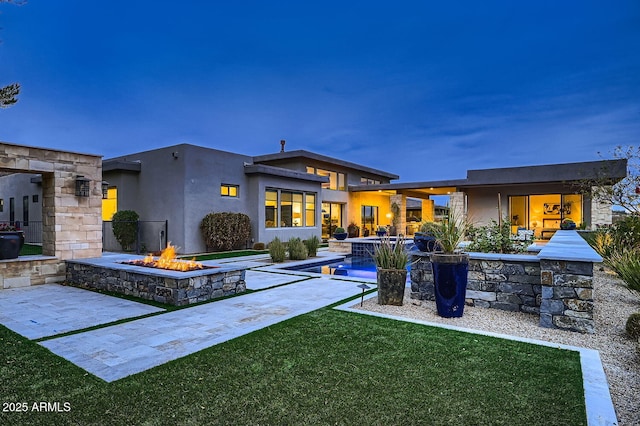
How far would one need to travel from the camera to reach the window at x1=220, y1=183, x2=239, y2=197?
48.1 ft

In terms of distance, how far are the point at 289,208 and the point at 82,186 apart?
393 inches

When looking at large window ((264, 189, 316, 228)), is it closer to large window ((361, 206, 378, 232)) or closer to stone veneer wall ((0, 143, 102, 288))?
large window ((361, 206, 378, 232))

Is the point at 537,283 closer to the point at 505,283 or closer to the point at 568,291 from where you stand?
the point at 505,283

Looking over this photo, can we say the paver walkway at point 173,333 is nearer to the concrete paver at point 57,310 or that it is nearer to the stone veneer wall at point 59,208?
the concrete paver at point 57,310

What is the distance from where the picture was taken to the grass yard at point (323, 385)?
2.37 m

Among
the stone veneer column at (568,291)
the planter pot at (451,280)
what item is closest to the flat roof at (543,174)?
the stone veneer column at (568,291)

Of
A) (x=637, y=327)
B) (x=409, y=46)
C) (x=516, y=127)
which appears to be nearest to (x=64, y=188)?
(x=637, y=327)

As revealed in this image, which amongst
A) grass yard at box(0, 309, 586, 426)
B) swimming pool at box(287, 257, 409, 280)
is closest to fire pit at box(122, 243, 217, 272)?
grass yard at box(0, 309, 586, 426)

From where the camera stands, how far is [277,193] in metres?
16.2

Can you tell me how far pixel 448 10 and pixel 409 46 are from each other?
7.54m

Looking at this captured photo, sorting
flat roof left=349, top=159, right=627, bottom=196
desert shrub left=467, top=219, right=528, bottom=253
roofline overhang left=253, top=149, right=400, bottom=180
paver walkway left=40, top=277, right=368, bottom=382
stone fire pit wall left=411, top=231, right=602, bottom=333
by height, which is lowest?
paver walkway left=40, top=277, right=368, bottom=382

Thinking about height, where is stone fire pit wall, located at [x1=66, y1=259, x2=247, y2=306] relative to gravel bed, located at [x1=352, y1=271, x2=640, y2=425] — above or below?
above

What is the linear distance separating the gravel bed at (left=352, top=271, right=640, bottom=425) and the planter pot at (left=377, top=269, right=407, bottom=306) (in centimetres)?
11

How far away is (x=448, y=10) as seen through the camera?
68.3 ft
